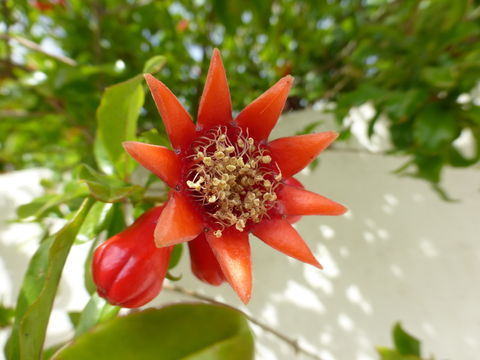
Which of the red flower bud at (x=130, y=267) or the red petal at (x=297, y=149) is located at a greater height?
the red petal at (x=297, y=149)

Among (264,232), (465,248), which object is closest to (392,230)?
(465,248)

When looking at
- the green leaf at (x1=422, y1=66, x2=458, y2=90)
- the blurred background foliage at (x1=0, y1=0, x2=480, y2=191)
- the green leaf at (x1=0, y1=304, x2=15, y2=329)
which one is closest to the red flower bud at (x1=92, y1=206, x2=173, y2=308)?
the blurred background foliage at (x1=0, y1=0, x2=480, y2=191)

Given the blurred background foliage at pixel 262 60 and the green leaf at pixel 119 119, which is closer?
the green leaf at pixel 119 119

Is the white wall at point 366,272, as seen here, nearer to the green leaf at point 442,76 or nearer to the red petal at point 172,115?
the green leaf at point 442,76

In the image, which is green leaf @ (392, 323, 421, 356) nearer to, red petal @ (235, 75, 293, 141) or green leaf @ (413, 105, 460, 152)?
green leaf @ (413, 105, 460, 152)

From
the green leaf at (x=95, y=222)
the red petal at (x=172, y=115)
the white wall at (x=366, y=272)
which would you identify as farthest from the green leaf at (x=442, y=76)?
the green leaf at (x=95, y=222)

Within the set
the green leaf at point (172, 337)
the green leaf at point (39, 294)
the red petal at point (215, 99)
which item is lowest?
the green leaf at point (172, 337)
